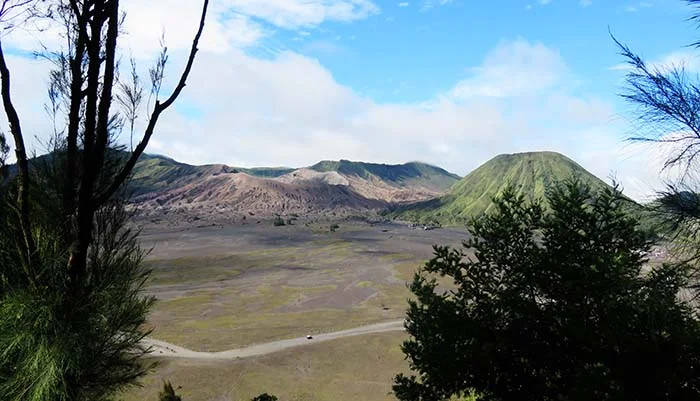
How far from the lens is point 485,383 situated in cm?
1287

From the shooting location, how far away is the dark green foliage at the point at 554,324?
10172mm

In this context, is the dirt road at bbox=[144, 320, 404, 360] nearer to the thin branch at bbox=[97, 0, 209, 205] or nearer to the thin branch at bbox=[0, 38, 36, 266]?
the thin branch at bbox=[0, 38, 36, 266]

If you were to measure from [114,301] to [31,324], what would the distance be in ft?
5.30

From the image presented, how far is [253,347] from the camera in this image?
59.8 meters

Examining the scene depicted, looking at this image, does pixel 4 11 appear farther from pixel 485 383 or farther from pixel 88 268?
pixel 485 383

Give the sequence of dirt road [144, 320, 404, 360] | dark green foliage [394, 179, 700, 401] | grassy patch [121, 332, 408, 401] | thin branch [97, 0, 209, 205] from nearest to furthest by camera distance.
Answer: thin branch [97, 0, 209, 205] < dark green foliage [394, 179, 700, 401] < grassy patch [121, 332, 408, 401] < dirt road [144, 320, 404, 360]

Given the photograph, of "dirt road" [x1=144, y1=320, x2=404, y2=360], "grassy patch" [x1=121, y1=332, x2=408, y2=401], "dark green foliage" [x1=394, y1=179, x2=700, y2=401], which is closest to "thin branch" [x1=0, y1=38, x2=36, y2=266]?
"dark green foliage" [x1=394, y1=179, x2=700, y2=401]

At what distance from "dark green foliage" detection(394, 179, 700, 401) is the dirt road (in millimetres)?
46501

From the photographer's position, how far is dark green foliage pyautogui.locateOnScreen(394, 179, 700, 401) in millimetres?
10172

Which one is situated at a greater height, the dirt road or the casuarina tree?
the casuarina tree

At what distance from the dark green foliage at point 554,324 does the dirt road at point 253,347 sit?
4650cm

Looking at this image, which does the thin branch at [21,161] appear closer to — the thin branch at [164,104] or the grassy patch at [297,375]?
the thin branch at [164,104]

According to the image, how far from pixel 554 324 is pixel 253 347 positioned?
Answer: 174 feet

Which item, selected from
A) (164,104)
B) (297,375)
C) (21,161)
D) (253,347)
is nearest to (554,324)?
(164,104)
